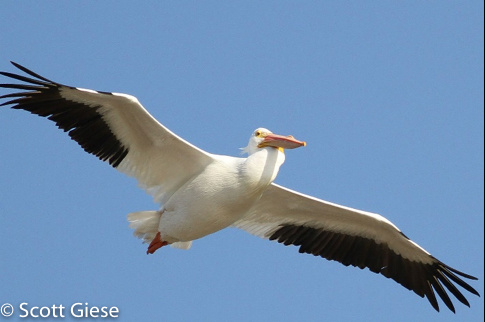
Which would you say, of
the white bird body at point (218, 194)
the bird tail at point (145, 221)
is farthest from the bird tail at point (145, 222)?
the white bird body at point (218, 194)

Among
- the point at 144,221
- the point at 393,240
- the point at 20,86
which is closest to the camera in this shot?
the point at 20,86

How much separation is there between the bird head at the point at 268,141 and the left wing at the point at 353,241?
1.07 m

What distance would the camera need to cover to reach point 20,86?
11062mm

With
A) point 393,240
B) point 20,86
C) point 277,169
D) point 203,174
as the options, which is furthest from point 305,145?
point 20,86

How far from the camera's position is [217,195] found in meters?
11.3

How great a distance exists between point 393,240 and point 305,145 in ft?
7.00

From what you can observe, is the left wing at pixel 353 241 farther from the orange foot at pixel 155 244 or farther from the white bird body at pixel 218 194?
the orange foot at pixel 155 244

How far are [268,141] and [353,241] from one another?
2111 mm

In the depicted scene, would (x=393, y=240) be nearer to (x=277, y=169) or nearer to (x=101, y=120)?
(x=277, y=169)

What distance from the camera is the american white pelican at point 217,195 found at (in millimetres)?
11273

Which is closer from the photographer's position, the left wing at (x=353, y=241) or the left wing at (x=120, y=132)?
the left wing at (x=120, y=132)

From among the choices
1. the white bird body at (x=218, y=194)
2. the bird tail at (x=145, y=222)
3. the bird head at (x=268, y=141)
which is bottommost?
the bird tail at (x=145, y=222)

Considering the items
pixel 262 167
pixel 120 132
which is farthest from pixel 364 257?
pixel 120 132

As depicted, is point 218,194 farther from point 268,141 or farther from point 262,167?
point 268,141
